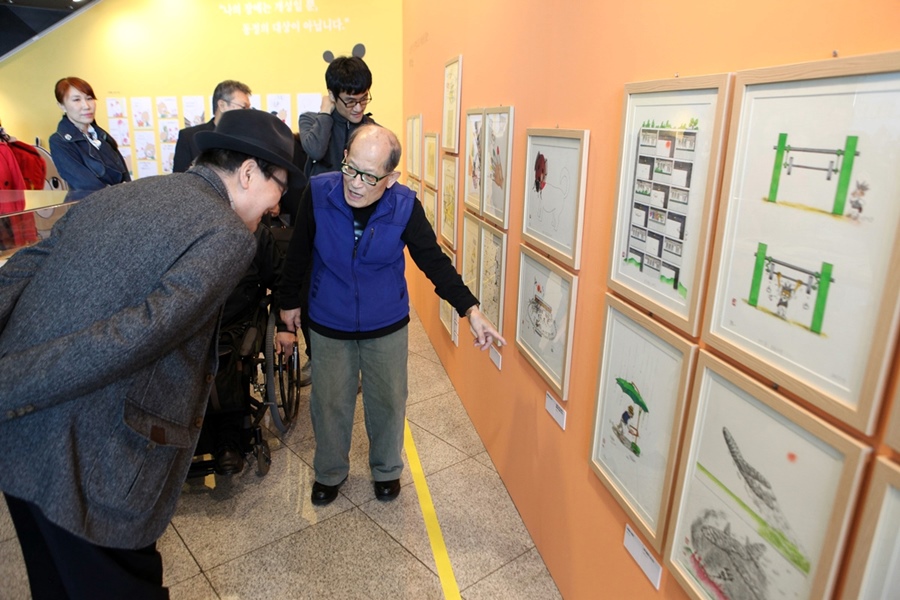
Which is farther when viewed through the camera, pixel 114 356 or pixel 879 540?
pixel 114 356

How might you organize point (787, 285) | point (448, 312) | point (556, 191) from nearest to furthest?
1. point (787, 285)
2. point (556, 191)
3. point (448, 312)

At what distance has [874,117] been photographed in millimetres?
825

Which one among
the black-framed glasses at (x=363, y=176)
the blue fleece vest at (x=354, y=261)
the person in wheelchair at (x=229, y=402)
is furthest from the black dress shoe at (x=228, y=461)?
the black-framed glasses at (x=363, y=176)

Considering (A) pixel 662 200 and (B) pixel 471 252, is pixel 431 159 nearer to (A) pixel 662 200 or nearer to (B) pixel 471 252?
(B) pixel 471 252

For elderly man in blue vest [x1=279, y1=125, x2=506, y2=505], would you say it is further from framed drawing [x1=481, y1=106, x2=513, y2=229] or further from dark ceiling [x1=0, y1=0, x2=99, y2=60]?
dark ceiling [x1=0, y1=0, x2=99, y2=60]

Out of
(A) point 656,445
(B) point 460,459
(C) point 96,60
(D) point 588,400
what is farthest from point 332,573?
(C) point 96,60

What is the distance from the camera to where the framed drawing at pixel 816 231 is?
0.83m

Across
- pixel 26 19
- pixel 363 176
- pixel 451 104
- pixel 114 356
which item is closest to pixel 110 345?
pixel 114 356

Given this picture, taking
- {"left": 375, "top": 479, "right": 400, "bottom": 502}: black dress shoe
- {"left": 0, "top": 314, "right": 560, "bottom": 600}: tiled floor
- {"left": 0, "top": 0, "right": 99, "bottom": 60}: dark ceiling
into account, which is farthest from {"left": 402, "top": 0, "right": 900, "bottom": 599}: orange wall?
{"left": 0, "top": 0, "right": 99, "bottom": 60}: dark ceiling

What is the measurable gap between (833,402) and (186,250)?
1273 mm

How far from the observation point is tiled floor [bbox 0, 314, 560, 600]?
2.21 meters

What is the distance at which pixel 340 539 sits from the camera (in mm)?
2484

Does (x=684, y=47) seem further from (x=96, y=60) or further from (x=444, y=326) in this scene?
(x=96, y=60)

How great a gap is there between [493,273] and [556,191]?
907mm
